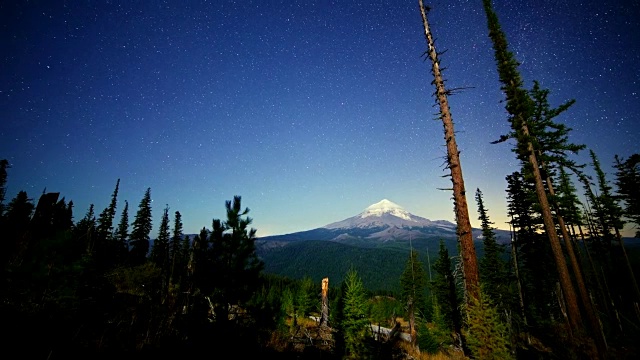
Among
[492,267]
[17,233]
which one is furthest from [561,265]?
[492,267]

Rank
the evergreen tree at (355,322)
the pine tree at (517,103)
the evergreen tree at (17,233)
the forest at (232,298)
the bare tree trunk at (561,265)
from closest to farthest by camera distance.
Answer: the evergreen tree at (17,233) < the forest at (232,298) < the evergreen tree at (355,322) < the bare tree trunk at (561,265) < the pine tree at (517,103)

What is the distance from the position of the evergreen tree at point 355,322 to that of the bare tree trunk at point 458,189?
401cm

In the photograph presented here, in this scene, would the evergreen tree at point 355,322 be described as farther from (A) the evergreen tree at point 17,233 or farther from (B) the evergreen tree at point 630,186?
(B) the evergreen tree at point 630,186

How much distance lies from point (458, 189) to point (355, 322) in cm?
698

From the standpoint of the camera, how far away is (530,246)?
29.2 metres

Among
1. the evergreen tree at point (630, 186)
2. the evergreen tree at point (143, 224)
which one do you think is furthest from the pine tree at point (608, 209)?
the evergreen tree at point (143, 224)

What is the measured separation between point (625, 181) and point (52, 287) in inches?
1869

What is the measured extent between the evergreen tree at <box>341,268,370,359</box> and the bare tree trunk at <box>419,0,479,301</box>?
4.01 meters

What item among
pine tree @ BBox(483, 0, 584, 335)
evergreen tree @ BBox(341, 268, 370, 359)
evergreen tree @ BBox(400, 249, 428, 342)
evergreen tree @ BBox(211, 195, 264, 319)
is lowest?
evergreen tree @ BBox(400, 249, 428, 342)

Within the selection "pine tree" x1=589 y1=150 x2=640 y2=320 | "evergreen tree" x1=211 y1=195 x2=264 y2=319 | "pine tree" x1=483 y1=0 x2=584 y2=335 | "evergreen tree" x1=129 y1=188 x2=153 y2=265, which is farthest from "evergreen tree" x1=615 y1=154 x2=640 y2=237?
"evergreen tree" x1=129 y1=188 x2=153 y2=265

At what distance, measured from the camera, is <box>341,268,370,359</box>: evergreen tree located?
31.1 feet

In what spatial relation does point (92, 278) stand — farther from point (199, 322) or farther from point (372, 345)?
point (372, 345)

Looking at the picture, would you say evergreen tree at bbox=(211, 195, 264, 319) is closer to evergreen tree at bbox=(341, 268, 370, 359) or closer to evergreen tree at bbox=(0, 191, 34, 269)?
evergreen tree at bbox=(341, 268, 370, 359)

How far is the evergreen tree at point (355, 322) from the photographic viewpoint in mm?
9477
